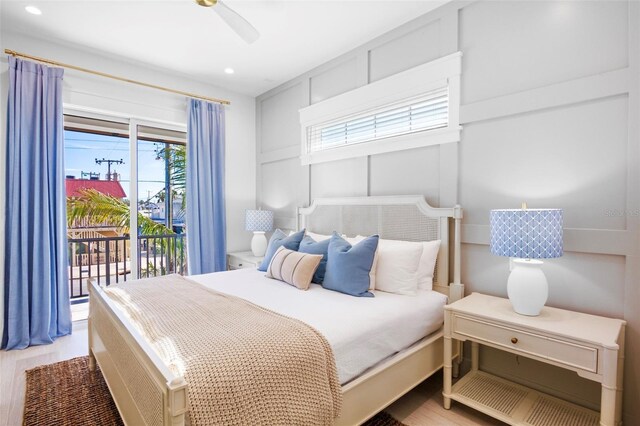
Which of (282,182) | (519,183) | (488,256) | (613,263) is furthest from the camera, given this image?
(282,182)

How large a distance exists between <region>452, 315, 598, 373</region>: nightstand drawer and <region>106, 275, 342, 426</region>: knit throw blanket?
933mm

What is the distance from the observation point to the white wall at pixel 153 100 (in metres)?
3.13

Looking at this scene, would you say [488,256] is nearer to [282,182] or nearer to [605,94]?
[605,94]

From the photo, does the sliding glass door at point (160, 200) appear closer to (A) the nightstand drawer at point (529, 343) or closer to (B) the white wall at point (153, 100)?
(B) the white wall at point (153, 100)

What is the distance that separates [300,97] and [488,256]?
2.68 metres

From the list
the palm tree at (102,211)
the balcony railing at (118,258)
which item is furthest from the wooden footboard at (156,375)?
the balcony railing at (118,258)

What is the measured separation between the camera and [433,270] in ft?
8.33

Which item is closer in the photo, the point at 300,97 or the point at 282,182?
the point at 300,97


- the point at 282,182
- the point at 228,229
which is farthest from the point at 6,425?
the point at 282,182

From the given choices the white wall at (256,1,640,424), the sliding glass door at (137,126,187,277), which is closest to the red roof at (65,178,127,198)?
the sliding glass door at (137,126,187,277)

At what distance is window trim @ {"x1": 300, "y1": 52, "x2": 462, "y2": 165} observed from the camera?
8.38ft

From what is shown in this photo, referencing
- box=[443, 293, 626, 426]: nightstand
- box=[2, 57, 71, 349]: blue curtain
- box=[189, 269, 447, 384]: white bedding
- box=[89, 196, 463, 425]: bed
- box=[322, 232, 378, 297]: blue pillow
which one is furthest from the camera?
box=[2, 57, 71, 349]: blue curtain

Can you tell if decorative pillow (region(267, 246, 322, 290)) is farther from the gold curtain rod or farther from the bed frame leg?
the gold curtain rod

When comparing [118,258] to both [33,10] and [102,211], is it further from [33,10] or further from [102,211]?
[33,10]
